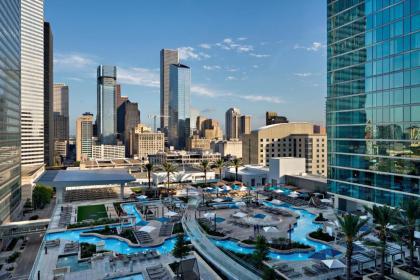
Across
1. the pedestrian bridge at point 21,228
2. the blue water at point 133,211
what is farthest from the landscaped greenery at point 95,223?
the pedestrian bridge at point 21,228

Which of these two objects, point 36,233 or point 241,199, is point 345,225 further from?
point 36,233

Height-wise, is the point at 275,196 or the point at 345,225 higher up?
the point at 345,225

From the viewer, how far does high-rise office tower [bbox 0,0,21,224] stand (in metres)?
49.7

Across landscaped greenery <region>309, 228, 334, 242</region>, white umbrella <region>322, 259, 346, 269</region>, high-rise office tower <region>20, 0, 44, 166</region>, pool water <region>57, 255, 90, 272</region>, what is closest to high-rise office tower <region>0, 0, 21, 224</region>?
pool water <region>57, 255, 90, 272</region>

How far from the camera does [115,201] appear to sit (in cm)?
6047

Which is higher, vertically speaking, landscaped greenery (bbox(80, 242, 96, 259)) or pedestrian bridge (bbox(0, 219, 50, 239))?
landscaped greenery (bbox(80, 242, 96, 259))

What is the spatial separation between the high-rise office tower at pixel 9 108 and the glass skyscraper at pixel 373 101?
5505 cm

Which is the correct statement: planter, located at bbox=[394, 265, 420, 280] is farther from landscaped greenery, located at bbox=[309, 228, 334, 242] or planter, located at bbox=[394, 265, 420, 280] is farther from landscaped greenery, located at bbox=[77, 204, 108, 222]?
landscaped greenery, located at bbox=[77, 204, 108, 222]

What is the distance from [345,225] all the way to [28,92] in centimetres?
13419

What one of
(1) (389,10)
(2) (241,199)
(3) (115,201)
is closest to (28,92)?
(3) (115,201)

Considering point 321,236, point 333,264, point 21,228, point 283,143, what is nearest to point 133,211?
point 21,228

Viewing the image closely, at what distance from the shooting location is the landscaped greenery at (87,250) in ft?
104

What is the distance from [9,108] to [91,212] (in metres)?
24.8

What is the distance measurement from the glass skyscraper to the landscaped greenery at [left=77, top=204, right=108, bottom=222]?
39033 millimetres
